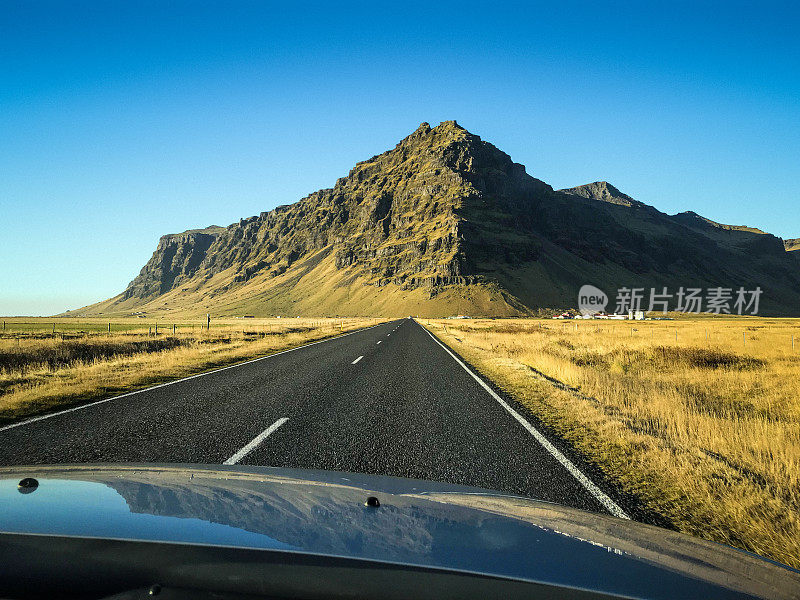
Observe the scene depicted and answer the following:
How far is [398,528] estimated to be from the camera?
2.29 m

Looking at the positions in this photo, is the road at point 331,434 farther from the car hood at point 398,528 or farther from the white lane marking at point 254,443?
the car hood at point 398,528

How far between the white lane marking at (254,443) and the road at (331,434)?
0.03 metres

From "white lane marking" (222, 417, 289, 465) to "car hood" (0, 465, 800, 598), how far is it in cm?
153

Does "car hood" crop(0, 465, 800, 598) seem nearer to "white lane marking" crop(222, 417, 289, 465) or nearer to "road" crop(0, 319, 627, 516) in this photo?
"road" crop(0, 319, 627, 516)

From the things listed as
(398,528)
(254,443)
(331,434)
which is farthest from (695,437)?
(254,443)

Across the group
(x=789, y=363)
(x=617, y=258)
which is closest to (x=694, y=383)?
(x=789, y=363)

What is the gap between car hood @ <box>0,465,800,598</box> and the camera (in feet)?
6.06

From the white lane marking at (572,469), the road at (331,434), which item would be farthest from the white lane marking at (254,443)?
the white lane marking at (572,469)

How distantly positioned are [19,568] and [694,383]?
13504mm

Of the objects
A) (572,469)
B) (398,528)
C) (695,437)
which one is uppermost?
(398,528)

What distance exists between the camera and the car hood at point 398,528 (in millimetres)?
1847

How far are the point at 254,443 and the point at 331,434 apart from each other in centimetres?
103

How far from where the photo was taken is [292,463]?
4734 millimetres

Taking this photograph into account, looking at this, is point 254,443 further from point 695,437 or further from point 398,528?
point 695,437
